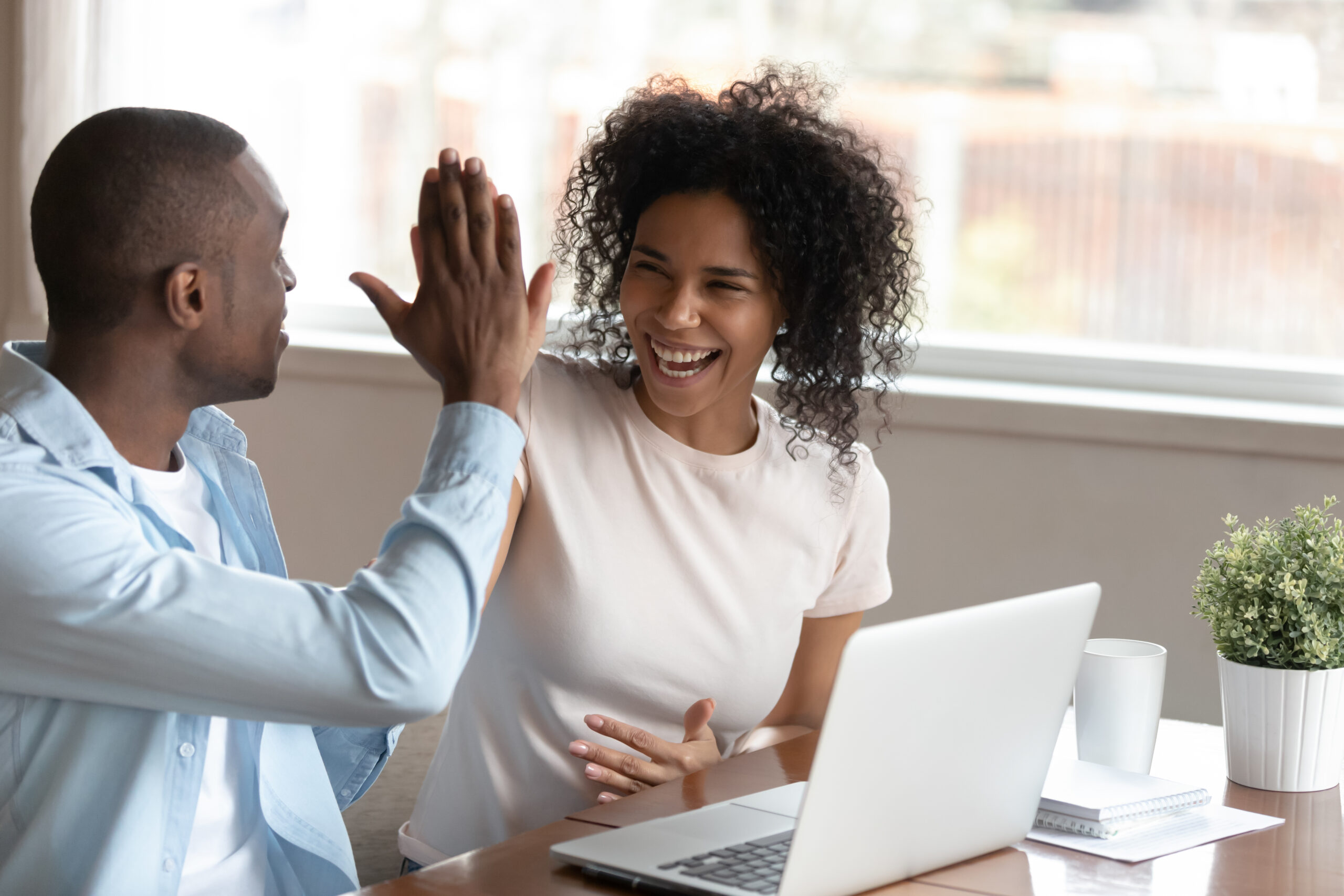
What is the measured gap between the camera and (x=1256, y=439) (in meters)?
2.77

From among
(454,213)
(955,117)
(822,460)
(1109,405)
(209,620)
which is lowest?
(209,620)

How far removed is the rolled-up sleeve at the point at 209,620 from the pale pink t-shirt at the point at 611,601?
1.60 feet

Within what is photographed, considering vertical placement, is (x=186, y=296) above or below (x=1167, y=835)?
above

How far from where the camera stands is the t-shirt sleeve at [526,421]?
1.55 m

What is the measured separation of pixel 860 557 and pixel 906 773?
2.35ft

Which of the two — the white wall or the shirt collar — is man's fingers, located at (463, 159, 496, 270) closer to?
the shirt collar

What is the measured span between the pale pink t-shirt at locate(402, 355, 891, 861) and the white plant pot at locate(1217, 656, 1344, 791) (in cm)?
50

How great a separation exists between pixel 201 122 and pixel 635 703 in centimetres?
77

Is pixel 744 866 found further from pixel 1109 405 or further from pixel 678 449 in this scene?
pixel 1109 405

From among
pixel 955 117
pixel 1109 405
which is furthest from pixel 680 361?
pixel 955 117

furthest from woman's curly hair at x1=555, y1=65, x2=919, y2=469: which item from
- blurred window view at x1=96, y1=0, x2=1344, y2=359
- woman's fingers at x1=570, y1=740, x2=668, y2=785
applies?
blurred window view at x1=96, y1=0, x2=1344, y2=359

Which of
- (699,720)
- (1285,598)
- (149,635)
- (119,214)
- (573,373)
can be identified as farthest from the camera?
(573,373)

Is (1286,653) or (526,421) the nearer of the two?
(1286,653)

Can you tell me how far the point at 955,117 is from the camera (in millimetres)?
3184
